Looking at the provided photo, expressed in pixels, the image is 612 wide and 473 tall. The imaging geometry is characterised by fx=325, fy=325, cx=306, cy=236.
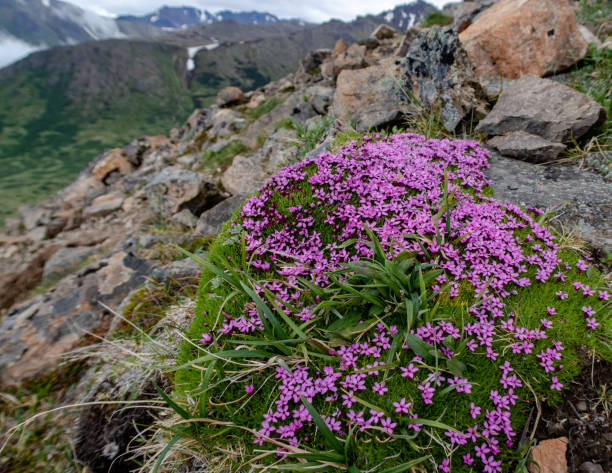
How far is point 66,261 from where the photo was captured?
43.8 feet

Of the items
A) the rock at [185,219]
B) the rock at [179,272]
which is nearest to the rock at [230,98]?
the rock at [185,219]

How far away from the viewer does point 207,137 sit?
22312 mm

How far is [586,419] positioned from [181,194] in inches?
418

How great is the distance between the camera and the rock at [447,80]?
242 inches

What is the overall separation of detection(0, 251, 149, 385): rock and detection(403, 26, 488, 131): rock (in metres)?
6.96

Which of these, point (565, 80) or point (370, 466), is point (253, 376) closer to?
point (370, 466)

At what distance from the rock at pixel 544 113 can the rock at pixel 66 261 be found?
14460 mm

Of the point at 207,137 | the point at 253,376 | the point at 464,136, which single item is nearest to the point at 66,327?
the point at 253,376

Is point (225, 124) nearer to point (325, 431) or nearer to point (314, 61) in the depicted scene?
point (314, 61)

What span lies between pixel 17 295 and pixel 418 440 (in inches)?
673

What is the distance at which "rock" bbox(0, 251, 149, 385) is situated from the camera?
17.4 feet

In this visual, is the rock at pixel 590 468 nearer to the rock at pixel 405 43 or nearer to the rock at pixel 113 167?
the rock at pixel 405 43

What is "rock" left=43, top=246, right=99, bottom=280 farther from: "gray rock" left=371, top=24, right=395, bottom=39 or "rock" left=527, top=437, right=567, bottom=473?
"gray rock" left=371, top=24, right=395, bottom=39

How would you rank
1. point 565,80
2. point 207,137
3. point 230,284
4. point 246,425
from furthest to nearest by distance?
point 207,137 → point 565,80 → point 230,284 → point 246,425
